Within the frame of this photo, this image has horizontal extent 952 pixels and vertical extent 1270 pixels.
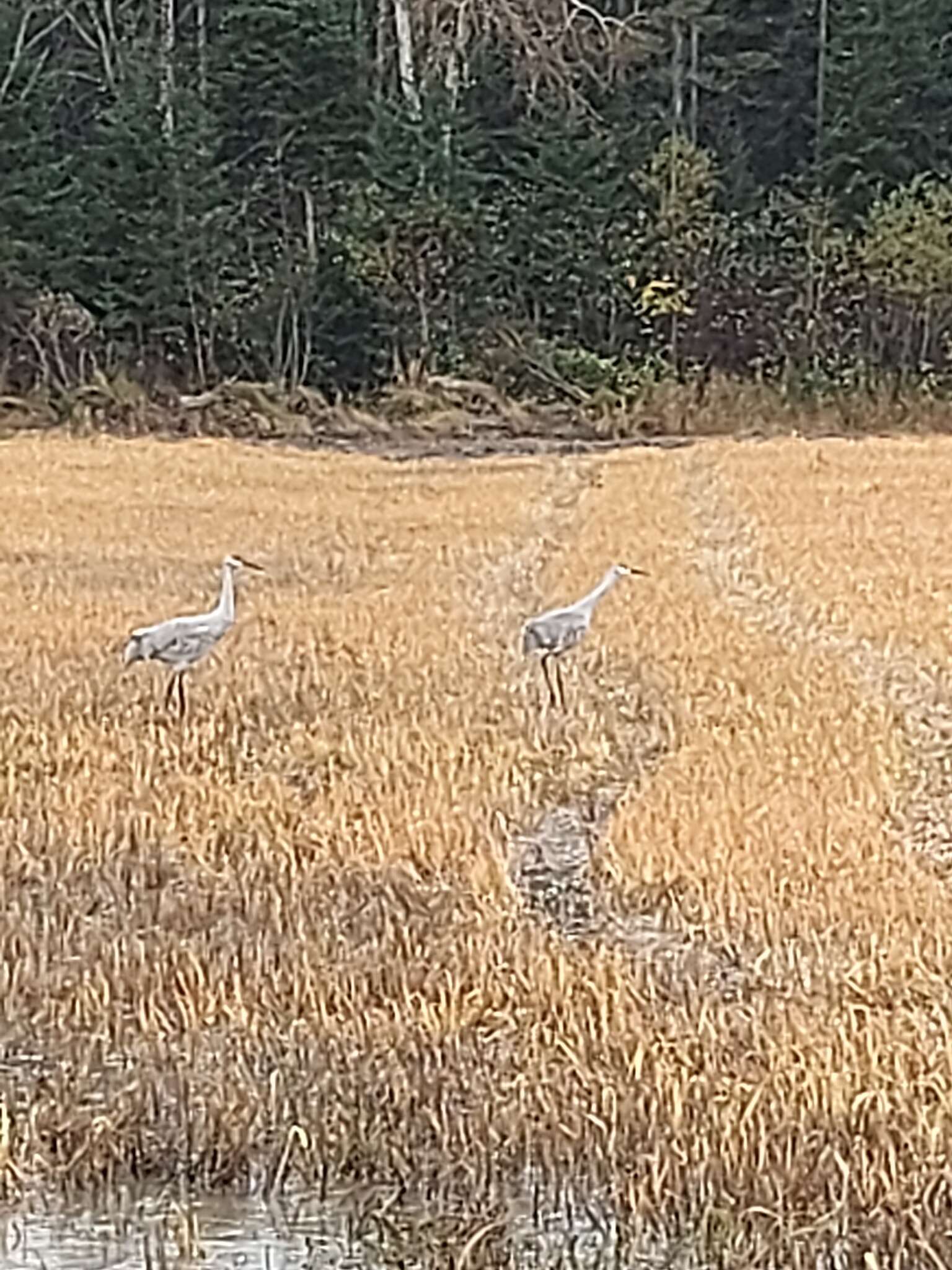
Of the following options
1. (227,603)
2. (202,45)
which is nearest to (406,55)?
(202,45)

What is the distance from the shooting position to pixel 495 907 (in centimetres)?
662

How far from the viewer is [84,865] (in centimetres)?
727

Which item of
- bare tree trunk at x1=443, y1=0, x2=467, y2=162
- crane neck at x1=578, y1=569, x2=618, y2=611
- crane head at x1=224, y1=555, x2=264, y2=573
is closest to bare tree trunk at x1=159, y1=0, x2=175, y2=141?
bare tree trunk at x1=443, y1=0, x2=467, y2=162

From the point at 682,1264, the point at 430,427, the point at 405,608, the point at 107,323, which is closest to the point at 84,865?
the point at 682,1264

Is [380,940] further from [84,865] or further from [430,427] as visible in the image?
[430,427]

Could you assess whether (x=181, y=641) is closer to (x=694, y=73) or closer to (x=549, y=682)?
(x=549, y=682)

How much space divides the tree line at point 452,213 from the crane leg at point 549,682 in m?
21.4

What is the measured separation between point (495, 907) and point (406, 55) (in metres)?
28.2

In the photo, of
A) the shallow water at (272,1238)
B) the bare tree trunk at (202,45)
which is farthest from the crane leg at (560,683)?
the bare tree trunk at (202,45)

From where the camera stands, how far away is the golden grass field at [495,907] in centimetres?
494

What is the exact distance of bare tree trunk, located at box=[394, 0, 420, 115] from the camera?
108 feet

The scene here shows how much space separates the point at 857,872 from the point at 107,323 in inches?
1024

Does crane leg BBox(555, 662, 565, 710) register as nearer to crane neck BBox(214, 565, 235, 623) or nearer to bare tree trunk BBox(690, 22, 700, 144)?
crane neck BBox(214, 565, 235, 623)

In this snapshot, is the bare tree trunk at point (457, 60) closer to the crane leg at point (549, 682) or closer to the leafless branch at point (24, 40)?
the leafless branch at point (24, 40)
